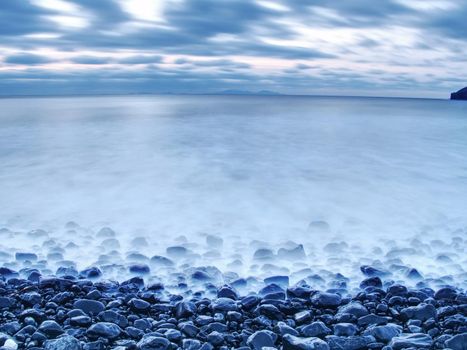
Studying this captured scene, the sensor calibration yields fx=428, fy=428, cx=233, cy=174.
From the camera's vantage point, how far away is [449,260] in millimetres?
4891

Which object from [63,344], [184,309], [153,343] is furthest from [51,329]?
[184,309]

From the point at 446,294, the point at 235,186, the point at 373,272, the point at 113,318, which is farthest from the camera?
the point at 235,186

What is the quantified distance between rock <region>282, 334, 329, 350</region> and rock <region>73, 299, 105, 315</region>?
1.62m

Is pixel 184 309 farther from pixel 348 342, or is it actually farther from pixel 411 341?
pixel 411 341

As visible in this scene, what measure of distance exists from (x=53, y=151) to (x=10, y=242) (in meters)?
9.04

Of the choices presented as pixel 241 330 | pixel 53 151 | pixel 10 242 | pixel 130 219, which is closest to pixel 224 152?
pixel 53 151

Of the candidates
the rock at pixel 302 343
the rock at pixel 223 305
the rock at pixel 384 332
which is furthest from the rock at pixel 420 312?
the rock at pixel 223 305

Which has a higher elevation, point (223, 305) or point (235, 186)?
point (235, 186)

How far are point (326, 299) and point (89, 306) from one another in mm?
2109

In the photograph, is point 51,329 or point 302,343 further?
point 51,329

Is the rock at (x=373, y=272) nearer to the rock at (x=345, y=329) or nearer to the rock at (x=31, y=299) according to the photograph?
the rock at (x=345, y=329)

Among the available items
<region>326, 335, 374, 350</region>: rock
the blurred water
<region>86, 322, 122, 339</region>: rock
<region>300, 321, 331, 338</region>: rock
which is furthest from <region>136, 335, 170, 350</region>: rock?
the blurred water

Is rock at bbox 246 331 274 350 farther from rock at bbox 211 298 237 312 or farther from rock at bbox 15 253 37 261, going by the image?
rock at bbox 15 253 37 261

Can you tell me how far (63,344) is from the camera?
123 inches
